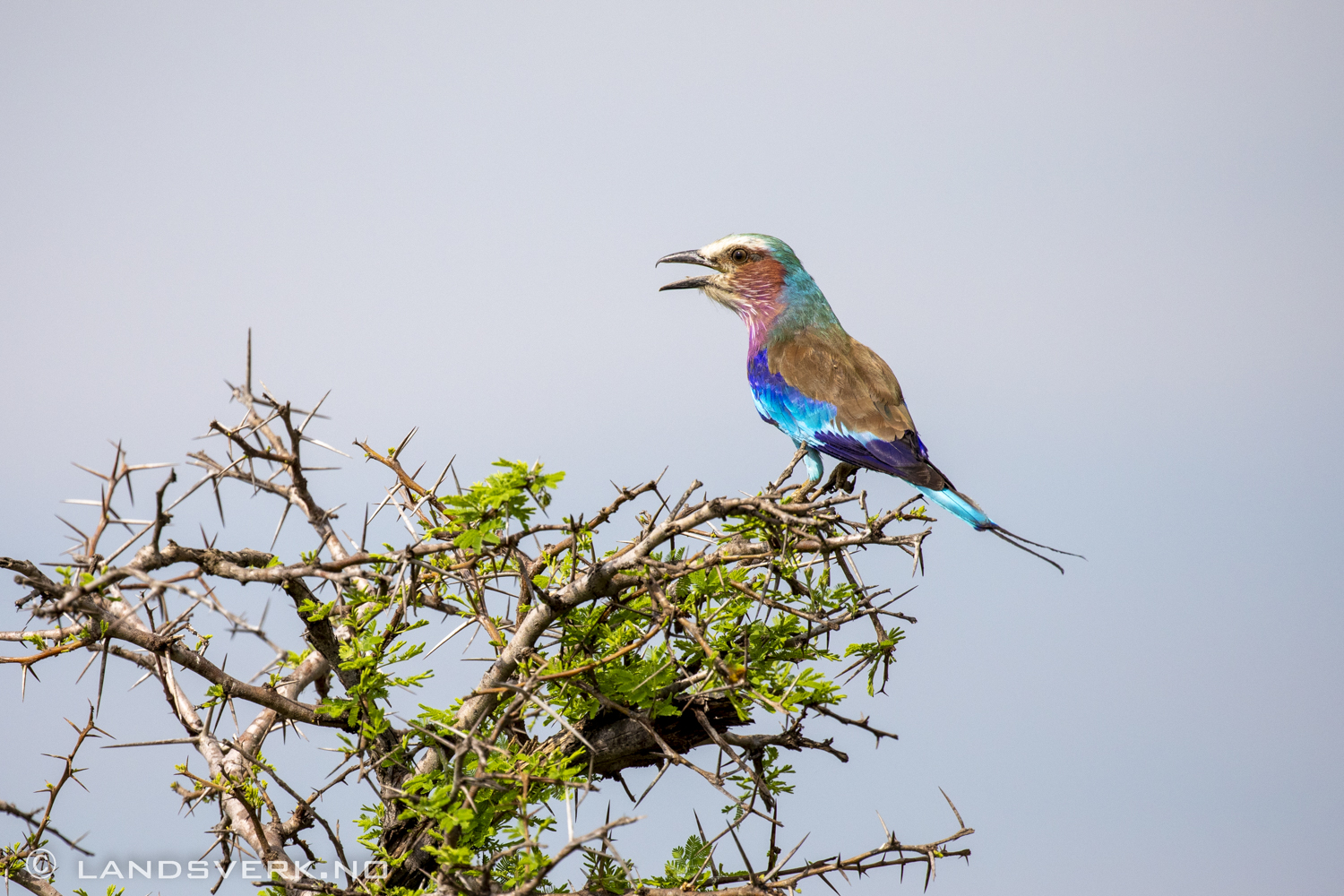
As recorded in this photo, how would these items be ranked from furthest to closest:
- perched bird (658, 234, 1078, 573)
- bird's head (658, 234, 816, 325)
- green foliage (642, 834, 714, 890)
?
bird's head (658, 234, 816, 325)
perched bird (658, 234, 1078, 573)
green foliage (642, 834, 714, 890)

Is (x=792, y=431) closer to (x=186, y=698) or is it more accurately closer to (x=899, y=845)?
(x=899, y=845)

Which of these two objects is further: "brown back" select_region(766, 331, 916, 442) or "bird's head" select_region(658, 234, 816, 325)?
"bird's head" select_region(658, 234, 816, 325)

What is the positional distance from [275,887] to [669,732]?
1.34 meters

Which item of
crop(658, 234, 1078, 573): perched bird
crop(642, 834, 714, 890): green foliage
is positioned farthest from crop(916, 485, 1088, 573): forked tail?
crop(642, 834, 714, 890): green foliage

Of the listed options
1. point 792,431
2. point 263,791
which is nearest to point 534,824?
point 263,791

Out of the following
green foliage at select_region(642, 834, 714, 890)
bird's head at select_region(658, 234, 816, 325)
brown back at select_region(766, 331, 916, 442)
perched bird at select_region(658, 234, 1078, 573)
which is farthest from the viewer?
bird's head at select_region(658, 234, 816, 325)

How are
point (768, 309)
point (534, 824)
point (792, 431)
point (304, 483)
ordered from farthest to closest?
point (768, 309) → point (792, 431) → point (304, 483) → point (534, 824)

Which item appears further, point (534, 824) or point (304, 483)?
point (304, 483)

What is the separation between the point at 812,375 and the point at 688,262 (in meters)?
1.22

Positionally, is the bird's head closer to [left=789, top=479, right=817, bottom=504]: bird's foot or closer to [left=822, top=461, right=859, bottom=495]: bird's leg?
[left=822, top=461, right=859, bottom=495]: bird's leg

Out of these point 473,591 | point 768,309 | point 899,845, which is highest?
point 768,309

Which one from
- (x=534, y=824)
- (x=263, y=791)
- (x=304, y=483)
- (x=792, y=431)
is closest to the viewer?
(x=534, y=824)

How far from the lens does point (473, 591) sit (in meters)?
3.31

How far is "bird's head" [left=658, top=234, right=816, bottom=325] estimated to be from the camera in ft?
18.0
